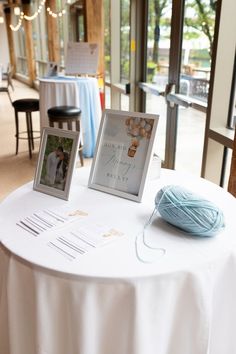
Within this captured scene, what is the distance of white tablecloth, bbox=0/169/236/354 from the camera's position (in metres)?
0.90

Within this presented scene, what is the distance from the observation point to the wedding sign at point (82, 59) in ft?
14.9

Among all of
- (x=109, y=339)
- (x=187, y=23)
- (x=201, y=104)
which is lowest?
(x=109, y=339)

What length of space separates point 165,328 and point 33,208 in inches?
25.5

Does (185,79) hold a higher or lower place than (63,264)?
higher

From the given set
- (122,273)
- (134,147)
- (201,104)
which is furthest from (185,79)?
(122,273)

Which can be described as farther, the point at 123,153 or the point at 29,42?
the point at 29,42

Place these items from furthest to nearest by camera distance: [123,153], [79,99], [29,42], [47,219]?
1. [29,42]
2. [79,99]
3. [123,153]
4. [47,219]

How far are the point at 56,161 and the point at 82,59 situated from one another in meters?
3.68

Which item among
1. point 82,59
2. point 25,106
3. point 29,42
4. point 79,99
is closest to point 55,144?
point 79,99

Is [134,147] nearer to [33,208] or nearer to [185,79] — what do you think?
[33,208]

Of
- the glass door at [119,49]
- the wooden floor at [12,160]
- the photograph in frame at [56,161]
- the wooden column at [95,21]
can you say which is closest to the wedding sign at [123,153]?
the photograph in frame at [56,161]

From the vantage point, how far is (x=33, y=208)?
126 centimetres

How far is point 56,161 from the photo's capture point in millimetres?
1331

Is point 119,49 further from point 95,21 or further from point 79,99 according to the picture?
point 79,99
